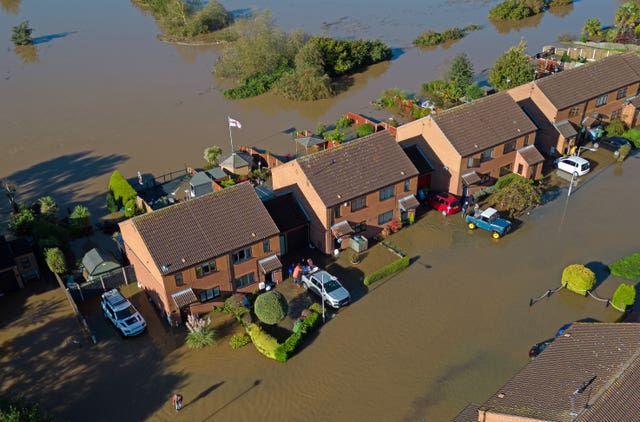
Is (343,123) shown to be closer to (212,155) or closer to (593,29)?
(212,155)

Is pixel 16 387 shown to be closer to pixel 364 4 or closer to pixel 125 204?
pixel 125 204

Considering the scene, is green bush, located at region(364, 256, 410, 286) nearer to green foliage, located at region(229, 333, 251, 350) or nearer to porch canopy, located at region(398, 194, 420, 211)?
porch canopy, located at region(398, 194, 420, 211)

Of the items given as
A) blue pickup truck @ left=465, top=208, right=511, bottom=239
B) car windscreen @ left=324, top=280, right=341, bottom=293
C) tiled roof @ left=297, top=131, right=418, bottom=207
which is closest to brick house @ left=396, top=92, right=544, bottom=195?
Answer: blue pickup truck @ left=465, top=208, right=511, bottom=239

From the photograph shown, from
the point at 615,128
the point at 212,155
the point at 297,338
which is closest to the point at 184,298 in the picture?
the point at 297,338

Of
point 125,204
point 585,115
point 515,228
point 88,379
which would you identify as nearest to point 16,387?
point 88,379

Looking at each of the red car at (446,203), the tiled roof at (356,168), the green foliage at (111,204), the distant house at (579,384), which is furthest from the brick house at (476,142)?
the green foliage at (111,204)

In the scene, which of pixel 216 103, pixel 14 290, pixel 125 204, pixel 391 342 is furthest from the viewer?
pixel 216 103
